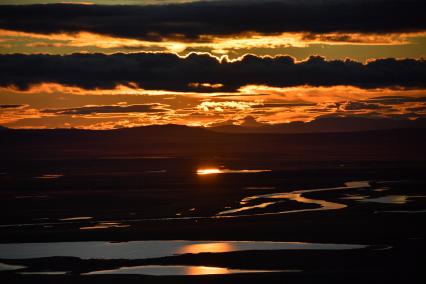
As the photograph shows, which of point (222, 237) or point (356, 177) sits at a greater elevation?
point (222, 237)

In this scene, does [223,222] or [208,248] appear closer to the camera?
[208,248]

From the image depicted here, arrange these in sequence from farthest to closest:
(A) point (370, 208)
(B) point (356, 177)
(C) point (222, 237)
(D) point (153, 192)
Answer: (B) point (356, 177) < (D) point (153, 192) < (A) point (370, 208) < (C) point (222, 237)

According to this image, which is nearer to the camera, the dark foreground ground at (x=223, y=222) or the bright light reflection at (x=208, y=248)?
the dark foreground ground at (x=223, y=222)

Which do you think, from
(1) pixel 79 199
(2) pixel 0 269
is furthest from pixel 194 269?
(1) pixel 79 199

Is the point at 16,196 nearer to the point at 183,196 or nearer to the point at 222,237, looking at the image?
the point at 183,196

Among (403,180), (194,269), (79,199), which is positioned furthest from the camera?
(403,180)

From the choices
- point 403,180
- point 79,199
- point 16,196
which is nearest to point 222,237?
point 79,199

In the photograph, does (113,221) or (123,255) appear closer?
(123,255)

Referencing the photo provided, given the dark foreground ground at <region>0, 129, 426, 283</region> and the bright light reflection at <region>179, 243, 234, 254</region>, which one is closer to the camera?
the dark foreground ground at <region>0, 129, 426, 283</region>

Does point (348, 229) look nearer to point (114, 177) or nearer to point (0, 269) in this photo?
point (0, 269)
